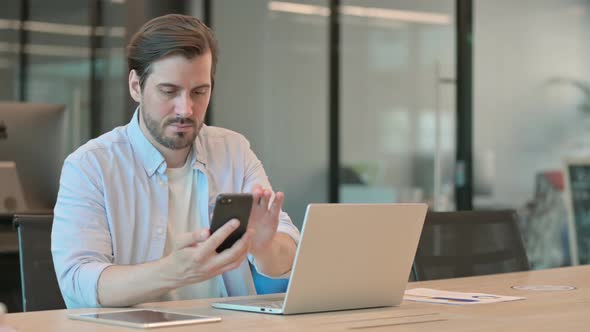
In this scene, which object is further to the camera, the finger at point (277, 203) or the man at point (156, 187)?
the man at point (156, 187)

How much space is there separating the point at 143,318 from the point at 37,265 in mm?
597

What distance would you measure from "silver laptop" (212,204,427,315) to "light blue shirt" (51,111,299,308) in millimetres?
338

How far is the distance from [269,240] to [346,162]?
3876mm

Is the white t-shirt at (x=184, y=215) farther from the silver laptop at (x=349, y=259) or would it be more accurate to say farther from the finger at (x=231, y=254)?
the finger at (x=231, y=254)

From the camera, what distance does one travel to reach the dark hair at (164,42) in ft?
7.99

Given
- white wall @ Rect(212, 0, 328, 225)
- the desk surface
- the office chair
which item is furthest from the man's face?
white wall @ Rect(212, 0, 328, 225)

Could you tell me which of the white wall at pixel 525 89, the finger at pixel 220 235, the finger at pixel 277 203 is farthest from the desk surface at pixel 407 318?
the white wall at pixel 525 89

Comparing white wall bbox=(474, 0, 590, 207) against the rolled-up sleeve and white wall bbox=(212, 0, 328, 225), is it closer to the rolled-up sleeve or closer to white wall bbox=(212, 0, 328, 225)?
white wall bbox=(212, 0, 328, 225)

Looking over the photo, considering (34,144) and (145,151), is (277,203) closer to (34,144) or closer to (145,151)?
(145,151)

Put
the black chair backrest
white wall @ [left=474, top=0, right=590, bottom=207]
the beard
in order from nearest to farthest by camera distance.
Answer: the black chair backrest < the beard < white wall @ [left=474, top=0, right=590, bottom=207]

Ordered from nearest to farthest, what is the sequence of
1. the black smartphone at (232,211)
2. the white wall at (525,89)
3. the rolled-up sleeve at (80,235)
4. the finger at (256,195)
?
the black smartphone at (232,211), the finger at (256,195), the rolled-up sleeve at (80,235), the white wall at (525,89)

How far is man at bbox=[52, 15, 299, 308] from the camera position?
2.26m

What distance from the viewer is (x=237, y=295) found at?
8.31 feet

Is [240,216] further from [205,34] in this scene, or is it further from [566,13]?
[566,13]
